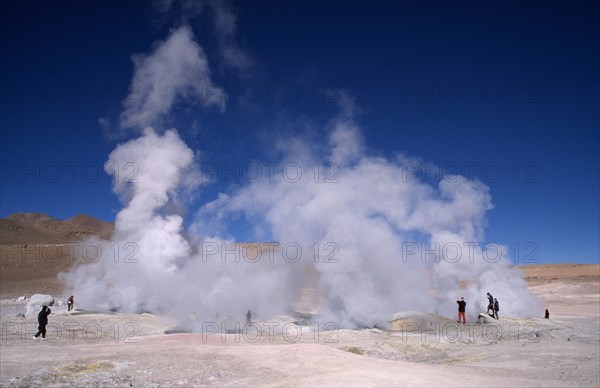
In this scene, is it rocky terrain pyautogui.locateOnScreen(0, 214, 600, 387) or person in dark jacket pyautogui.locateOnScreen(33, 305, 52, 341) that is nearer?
rocky terrain pyautogui.locateOnScreen(0, 214, 600, 387)

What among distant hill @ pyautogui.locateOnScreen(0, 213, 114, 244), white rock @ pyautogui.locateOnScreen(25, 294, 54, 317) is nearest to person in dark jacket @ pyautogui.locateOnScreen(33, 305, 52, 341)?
white rock @ pyautogui.locateOnScreen(25, 294, 54, 317)

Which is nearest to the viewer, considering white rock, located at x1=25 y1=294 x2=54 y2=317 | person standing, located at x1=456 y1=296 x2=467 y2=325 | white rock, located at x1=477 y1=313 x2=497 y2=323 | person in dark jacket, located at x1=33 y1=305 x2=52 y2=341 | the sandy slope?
the sandy slope

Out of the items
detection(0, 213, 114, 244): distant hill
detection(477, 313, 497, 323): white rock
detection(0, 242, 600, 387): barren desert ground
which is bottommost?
detection(477, 313, 497, 323): white rock

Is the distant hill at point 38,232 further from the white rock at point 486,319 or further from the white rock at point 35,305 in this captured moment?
the white rock at point 486,319

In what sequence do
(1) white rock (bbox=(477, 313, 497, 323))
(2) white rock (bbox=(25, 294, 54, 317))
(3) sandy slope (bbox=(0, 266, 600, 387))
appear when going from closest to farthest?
(3) sandy slope (bbox=(0, 266, 600, 387)) → (1) white rock (bbox=(477, 313, 497, 323)) → (2) white rock (bbox=(25, 294, 54, 317))

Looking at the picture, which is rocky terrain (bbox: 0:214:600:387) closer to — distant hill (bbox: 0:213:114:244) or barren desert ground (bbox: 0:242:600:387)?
barren desert ground (bbox: 0:242:600:387)

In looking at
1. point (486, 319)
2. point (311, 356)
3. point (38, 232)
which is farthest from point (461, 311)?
point (38, 232)

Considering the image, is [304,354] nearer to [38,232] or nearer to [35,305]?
[35,305]

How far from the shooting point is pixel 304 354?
17500mm

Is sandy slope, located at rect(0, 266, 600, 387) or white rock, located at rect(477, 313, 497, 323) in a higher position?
sandy slope, located at rect(0, 266, 600, 387)

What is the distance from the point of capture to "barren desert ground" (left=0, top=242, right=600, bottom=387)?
1456cm

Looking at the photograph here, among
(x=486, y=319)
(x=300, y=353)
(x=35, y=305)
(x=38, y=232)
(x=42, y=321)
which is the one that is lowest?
(x=486, y=319)

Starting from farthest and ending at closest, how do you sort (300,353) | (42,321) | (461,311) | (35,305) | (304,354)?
1. (35,305)
2. (461,311)
3. (42,321)
4. (300,353)
5. (304,354)

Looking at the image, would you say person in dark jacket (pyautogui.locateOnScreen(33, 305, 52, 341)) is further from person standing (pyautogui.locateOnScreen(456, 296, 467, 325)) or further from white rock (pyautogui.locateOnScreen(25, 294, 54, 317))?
person standing (pyautogui.locateOnScreen(456, 296, 467, 325))
